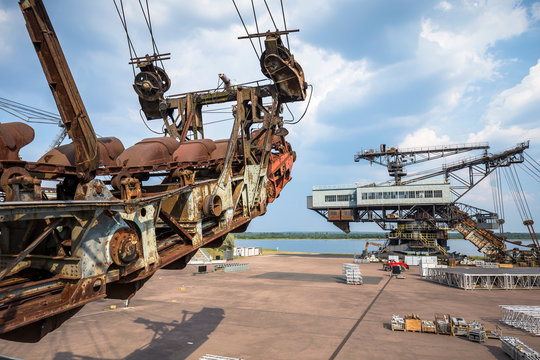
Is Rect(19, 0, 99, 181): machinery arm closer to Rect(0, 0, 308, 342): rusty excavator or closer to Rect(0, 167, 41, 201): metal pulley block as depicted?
Rect(0, 0, 308, 342): rusty excavator

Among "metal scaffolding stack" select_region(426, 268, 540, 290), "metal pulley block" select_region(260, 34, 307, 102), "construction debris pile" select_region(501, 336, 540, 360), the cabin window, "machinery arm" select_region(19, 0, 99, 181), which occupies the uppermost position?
the cabin window

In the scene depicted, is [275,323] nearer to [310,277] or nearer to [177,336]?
[177,336]

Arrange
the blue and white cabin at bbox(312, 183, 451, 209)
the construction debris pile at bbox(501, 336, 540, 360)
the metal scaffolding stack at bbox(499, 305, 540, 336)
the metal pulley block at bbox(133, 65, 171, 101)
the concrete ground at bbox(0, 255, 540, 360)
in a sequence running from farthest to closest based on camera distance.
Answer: the blue and white cabin at bbox(312, 183, 451, 209), the metal scaffolding stack at bbox(499, 305, 540, 336), the concrete ground at bbox(0, 255, 540, 360), the construction debris pile at bbox(501, 336, 540, 360), the metal pulley block at bbox(133, 65, 171, 101)

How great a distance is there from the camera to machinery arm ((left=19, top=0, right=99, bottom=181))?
4.26 meters

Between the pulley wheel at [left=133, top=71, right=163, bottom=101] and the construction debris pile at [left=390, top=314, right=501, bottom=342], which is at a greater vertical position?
the pulley wheel at [left=133, top=71, right=163, bottom=101]

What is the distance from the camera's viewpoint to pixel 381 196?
4831 cm

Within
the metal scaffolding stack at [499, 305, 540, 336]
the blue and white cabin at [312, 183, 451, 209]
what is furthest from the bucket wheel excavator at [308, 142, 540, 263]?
the metal scaffolding stack at [499, 305, 540, 336]

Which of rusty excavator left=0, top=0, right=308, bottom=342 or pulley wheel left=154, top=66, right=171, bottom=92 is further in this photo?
pulley wheel left=154, top=66, right=171, bottom=92

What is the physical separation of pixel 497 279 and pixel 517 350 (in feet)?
61.6

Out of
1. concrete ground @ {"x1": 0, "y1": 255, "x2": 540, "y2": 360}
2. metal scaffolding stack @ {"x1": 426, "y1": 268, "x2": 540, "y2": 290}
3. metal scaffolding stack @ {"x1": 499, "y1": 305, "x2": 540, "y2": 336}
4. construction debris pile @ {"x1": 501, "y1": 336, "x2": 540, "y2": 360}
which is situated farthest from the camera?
metal scaffolding stack @ {"x1": 426, "y1": 268, "x2": 540, "y2": 290}

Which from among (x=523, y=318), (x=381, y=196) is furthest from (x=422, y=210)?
(x=523, y=318)

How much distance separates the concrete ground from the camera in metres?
13.0

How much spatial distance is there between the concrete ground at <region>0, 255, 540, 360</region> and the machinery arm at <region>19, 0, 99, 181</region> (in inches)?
408

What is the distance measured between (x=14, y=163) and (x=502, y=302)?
26.6 metres
